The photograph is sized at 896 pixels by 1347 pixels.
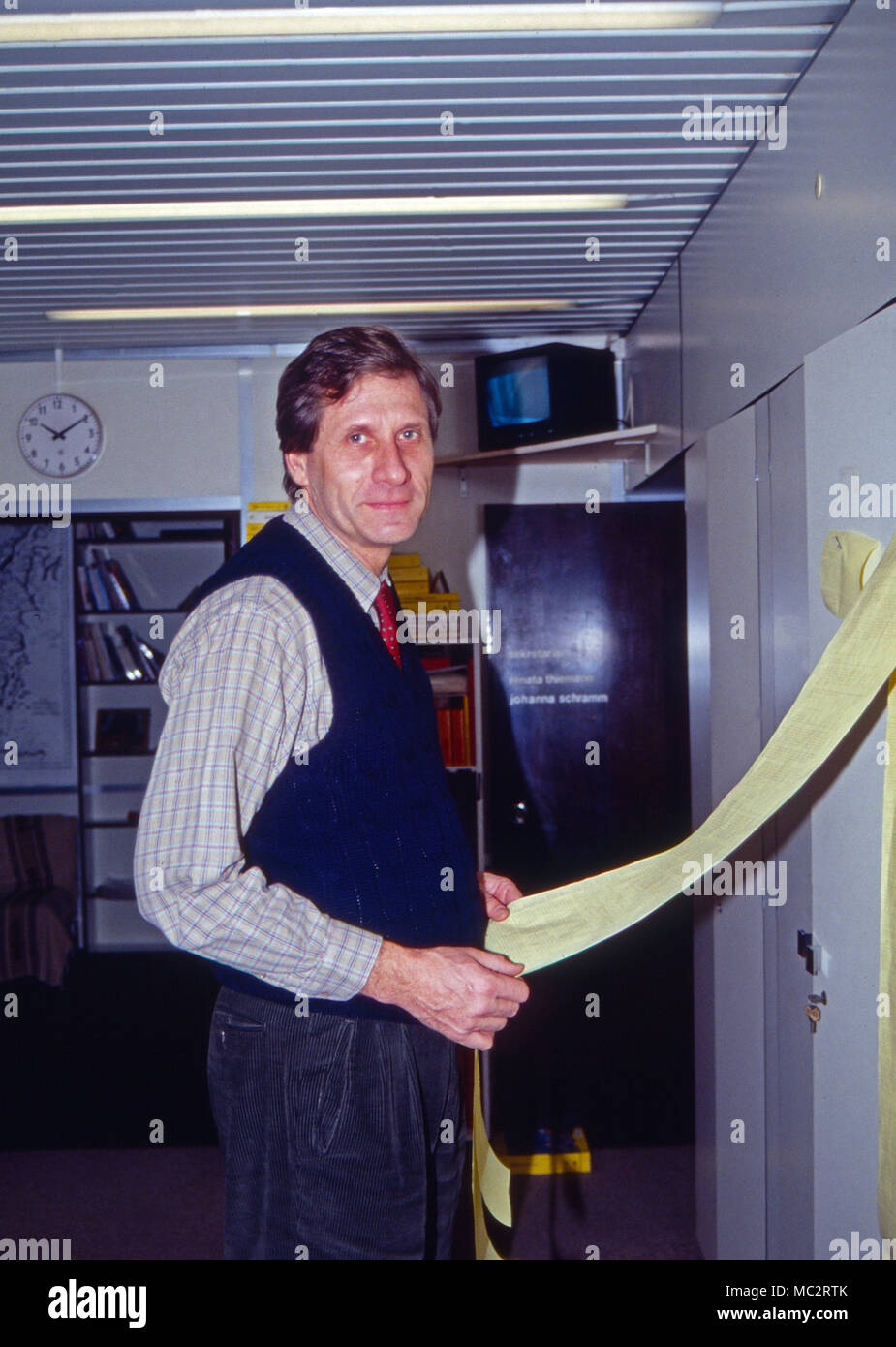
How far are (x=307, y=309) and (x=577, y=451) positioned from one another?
125cm

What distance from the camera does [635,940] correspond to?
408cm

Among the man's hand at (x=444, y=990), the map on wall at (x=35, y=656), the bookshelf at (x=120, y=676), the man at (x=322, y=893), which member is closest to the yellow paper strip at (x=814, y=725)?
the man's hand at (x=444, y=990)

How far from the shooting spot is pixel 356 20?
6.75 ft

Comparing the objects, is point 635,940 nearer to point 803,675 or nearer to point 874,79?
point 803,675

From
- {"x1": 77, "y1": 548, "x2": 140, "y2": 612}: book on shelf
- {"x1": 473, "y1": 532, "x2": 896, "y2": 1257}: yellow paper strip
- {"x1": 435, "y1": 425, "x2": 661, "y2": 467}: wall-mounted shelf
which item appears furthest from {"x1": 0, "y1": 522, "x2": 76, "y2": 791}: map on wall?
{"x1": 473, "y1": 532, "x2": 896, "y2": 1257}: yellow paper strip

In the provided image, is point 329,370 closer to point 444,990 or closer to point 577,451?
point 444,990

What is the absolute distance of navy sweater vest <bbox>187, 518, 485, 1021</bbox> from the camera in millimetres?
1361

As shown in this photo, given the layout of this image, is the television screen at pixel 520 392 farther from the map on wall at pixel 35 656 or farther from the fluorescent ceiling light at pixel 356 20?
the map on wall at pixel 35 656

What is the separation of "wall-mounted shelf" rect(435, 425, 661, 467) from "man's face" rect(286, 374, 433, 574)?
2.44 m

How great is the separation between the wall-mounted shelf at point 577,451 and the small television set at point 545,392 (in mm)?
56

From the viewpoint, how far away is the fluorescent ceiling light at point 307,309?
4.11 metres

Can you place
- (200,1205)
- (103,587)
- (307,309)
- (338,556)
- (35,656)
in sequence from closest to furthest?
1. (338,556)
2. (200,1205)
3. (307,309)
4. (103,587)
5. (35,656)

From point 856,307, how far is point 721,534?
1103mm

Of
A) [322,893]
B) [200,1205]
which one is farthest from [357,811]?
[200,1205]
